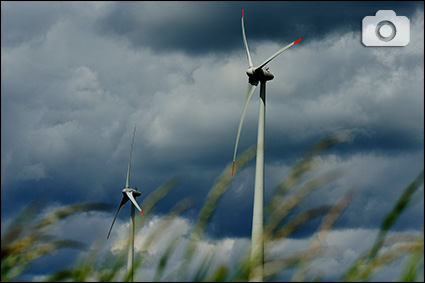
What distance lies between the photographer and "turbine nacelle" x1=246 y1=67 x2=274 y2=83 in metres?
37.3

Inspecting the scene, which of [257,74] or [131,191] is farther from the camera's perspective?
[131,191]

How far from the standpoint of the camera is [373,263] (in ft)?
9.94

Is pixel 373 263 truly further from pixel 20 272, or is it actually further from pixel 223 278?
pixel 20 272

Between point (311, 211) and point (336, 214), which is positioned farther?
point (336, 214)

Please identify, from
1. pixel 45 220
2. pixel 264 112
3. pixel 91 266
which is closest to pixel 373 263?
pixel 91 266

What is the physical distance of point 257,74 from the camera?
37.5 m

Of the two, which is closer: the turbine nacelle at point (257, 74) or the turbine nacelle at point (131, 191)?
the turbine nacelle at point (257, 74)

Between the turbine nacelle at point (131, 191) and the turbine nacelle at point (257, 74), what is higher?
the turbine nacelle at point (257, 74)

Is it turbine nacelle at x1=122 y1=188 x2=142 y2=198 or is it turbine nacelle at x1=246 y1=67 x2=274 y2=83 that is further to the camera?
turbine nacelle at x1=122 y1=188 x2=142 y2=198

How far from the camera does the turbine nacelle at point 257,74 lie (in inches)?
1469

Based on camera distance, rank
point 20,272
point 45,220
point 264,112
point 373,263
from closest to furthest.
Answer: point 373,263
point 20,272
point 45,220
point 264,112

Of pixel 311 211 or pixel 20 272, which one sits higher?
pixel 311 211

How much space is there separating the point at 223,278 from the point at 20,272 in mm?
1259

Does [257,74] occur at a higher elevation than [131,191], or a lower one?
higher
